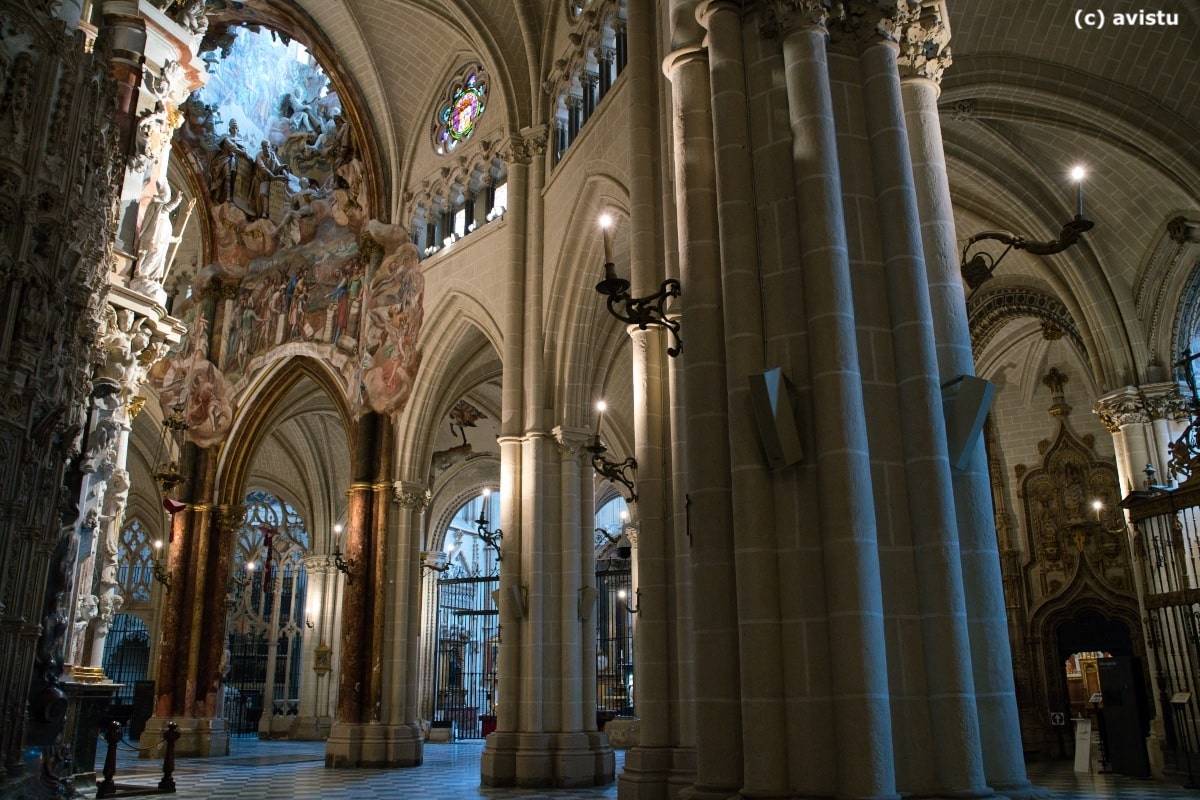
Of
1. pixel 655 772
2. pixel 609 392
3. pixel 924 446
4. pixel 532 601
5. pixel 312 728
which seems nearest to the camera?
pixel 924 446

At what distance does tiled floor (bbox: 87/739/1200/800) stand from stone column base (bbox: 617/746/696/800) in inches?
87.3

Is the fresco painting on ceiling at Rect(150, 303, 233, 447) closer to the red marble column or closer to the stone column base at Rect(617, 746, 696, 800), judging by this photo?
the red marble column

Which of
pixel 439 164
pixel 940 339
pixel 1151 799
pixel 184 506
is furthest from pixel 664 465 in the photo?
pixel 184 506

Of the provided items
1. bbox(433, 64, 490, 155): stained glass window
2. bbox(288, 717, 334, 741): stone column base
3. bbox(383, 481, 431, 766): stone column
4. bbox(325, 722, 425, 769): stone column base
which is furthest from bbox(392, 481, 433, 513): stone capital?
bbox(288, 717, 334, 741): stone column base

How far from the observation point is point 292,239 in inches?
829

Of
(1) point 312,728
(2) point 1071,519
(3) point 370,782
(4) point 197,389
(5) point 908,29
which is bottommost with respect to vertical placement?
(3) point 370,782

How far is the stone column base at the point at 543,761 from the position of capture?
12.6 meters

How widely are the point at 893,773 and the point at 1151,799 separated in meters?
6.69

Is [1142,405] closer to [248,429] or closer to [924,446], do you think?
[924,446]

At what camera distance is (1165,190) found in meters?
13.4

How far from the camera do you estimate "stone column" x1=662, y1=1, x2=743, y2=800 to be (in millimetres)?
5137

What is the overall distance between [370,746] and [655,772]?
910 cm

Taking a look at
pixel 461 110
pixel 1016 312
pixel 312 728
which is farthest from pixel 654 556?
pixel 312 728

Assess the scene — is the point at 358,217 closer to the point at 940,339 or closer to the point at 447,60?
the point at 447,60
